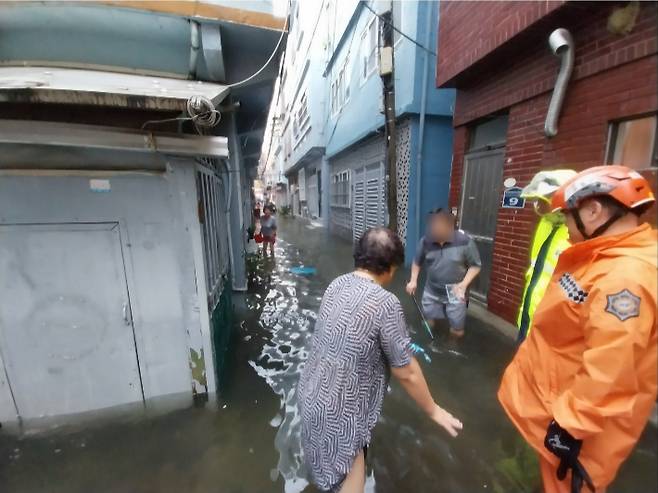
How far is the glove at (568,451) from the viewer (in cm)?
128

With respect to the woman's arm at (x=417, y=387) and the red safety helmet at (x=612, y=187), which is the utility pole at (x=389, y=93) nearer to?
the red safety helmet at (x=612, y=187)

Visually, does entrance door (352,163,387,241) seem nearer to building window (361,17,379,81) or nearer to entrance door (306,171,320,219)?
building window (361,17,379,81)

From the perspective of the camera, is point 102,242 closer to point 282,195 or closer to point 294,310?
point 294,310

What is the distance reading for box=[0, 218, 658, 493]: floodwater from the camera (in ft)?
7.00

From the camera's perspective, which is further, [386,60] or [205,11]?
[386,60]

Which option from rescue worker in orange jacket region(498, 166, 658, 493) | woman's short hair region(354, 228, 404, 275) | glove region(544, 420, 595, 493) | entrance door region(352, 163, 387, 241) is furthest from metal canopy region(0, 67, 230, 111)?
entrance door region(352, 163, 387, 241)

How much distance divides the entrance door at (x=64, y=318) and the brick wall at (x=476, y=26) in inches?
184

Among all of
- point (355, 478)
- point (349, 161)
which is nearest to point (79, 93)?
point (355, 478)

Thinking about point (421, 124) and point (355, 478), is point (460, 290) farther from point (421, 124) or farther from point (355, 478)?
point (421, 124)

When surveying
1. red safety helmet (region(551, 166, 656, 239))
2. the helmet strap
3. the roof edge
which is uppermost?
the roof edge

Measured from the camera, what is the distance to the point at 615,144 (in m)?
2.82

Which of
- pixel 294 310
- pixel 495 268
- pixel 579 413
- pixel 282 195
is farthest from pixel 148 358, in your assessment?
pixel 282 195

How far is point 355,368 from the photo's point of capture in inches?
55.1

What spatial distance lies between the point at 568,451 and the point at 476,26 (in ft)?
16.2
